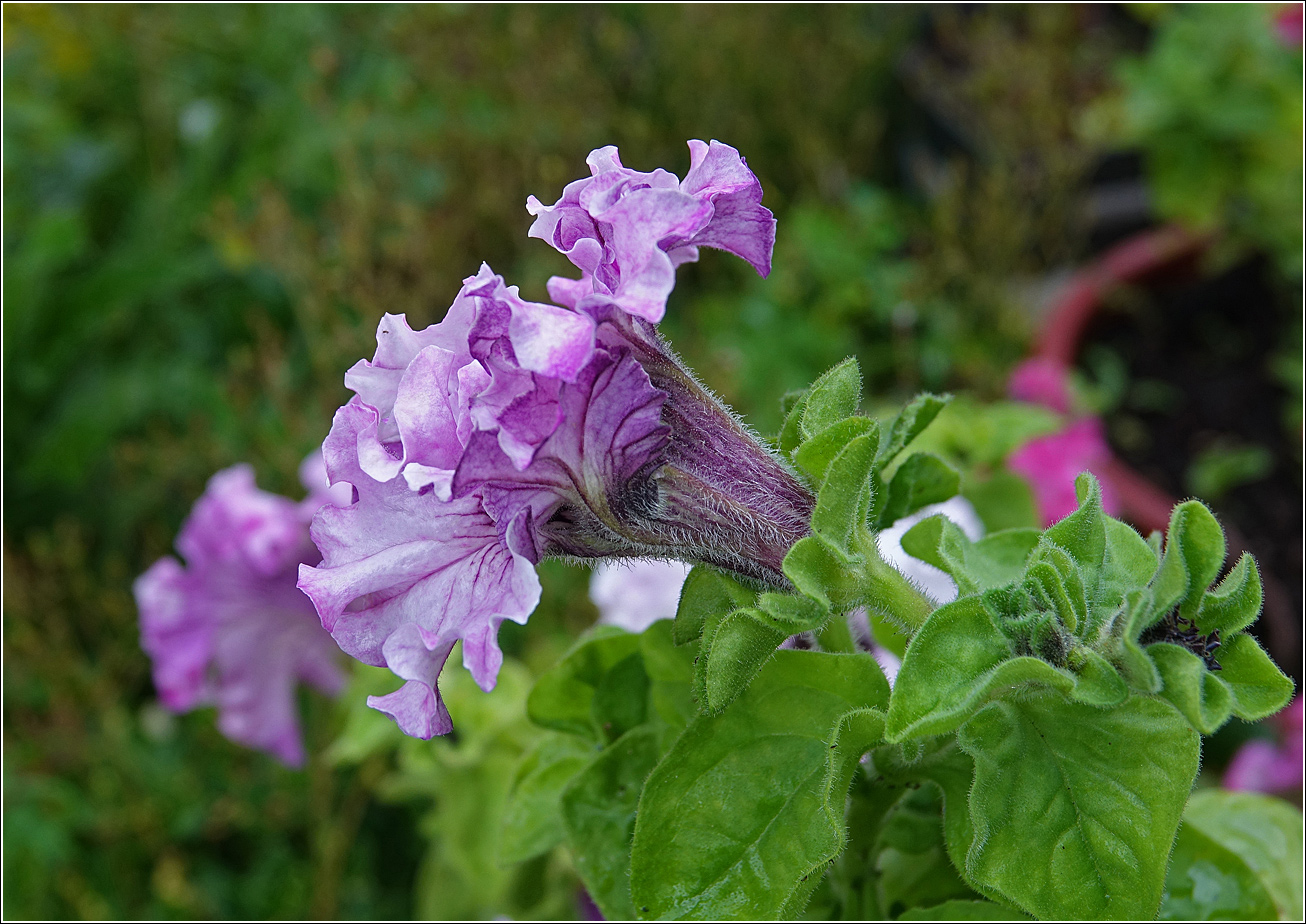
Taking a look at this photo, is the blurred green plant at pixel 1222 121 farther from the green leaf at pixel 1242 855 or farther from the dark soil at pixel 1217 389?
the green leaf at pixel 1242 855

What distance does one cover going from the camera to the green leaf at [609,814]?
0.74 meters

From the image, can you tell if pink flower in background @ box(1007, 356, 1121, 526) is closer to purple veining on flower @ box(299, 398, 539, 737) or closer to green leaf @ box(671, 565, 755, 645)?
green leaf @ box(671, 565, 755, 645)

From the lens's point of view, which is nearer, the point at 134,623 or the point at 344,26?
the point at 134,623

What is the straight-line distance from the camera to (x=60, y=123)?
97.0 inches

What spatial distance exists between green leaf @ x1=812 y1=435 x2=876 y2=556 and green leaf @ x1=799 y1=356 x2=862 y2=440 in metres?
0.06

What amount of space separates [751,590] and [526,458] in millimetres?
161

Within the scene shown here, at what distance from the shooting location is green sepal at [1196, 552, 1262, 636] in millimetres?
576

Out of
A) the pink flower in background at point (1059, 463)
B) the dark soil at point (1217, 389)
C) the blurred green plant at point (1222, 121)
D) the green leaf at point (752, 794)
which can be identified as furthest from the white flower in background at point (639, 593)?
the blurred green plant at point (1222, 121)

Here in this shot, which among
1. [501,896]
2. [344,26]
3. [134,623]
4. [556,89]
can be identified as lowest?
[501,896]

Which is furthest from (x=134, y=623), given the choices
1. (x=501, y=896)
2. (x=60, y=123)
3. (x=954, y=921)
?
(x=954, y=921)

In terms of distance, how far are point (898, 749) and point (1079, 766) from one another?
105 mm

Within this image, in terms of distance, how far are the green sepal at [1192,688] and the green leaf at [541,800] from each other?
39cm

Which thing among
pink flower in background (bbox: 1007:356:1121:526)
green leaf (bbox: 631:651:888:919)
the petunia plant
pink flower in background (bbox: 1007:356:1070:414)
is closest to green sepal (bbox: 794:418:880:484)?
the petunia plant

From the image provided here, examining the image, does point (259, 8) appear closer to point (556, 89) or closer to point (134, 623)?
point (556, 89)
